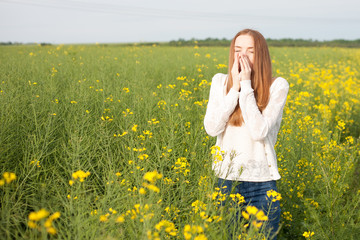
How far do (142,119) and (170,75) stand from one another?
331 centimetres

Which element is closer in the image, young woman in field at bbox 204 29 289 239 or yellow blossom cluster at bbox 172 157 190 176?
young woman in field at bbox 204 29 289 239

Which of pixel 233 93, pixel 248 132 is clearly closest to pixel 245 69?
pixel 233 93

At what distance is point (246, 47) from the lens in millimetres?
2088

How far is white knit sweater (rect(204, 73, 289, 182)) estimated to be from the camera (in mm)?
1997

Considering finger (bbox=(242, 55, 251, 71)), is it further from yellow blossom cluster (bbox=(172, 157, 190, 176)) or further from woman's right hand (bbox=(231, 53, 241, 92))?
yellow blossom cluster (bbox=(172, 157, 190, 176))

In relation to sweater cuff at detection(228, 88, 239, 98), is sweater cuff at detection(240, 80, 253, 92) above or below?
above

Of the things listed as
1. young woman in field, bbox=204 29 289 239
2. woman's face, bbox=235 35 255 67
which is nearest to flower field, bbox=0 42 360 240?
young woman in field, bbox=204 29 289 239

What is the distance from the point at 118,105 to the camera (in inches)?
151

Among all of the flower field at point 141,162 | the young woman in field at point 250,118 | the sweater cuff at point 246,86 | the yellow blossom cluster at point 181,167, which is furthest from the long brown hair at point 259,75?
the yellow blossom cluster at point 181,167

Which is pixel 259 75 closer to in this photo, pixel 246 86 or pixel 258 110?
pixel 246 86

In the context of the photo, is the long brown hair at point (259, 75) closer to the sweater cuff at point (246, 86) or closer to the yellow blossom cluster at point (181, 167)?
the sweater cuff at point (246, 86)

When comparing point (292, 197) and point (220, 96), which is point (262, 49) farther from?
point (292, 197)

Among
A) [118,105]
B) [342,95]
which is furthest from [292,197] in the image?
[342,95]

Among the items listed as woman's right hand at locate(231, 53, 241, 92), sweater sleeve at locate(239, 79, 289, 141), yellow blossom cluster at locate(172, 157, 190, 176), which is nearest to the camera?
sweater sleeve at locate(239, 79, 289, 141)
